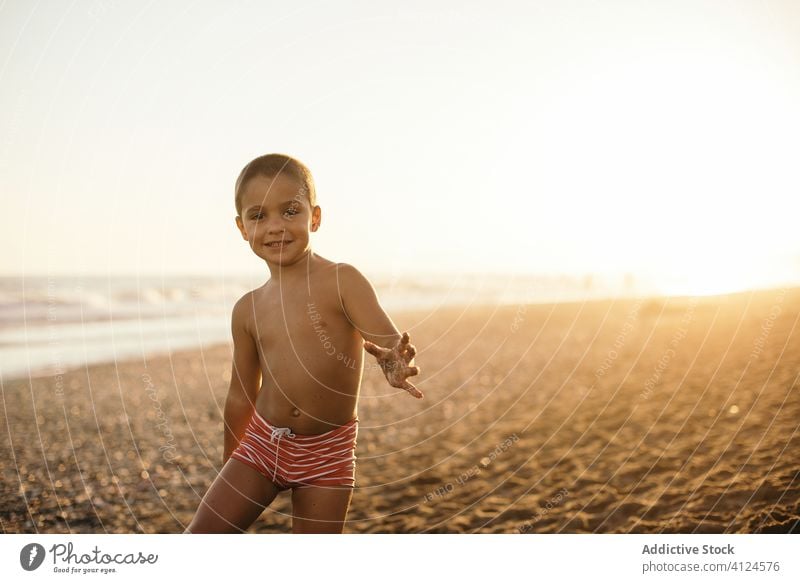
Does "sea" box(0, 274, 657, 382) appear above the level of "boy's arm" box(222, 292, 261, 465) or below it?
above

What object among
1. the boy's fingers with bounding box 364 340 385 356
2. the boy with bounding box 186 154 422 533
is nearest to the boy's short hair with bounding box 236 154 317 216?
the boy with bounding box 186 154 422 533

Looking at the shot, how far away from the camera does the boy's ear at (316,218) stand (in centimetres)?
278

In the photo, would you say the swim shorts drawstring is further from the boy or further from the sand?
the sand

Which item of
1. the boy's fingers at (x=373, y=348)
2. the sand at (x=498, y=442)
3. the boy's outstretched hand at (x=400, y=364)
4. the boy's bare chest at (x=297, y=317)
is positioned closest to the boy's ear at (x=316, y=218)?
the boy's bare chest at (x=297, y=317)

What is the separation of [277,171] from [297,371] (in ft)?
2.43

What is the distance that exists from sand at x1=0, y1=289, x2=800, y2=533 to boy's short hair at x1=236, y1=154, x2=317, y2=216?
6.30 feet

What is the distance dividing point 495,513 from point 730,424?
2.28 m

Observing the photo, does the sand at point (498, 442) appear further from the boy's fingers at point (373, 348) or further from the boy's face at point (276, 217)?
the boy's face at point (276, 217)

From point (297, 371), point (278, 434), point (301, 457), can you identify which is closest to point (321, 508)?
point (301, 457)

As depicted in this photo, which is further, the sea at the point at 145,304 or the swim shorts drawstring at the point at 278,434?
the sea at the point at 145,304

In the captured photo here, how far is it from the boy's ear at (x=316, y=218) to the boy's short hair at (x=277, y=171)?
0.03m

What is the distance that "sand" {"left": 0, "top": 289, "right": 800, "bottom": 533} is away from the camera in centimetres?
386

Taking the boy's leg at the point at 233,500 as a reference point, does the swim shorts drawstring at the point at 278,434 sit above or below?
above
